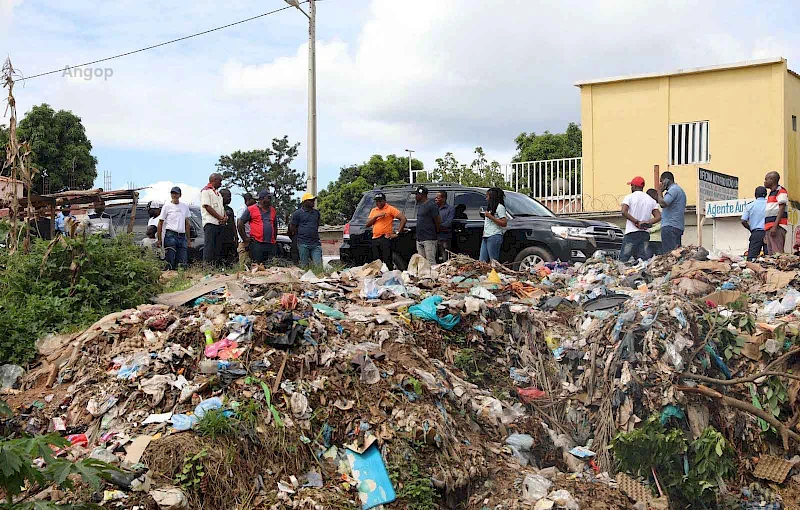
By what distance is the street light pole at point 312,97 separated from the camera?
16797 mm

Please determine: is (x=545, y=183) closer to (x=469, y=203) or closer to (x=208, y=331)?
(x=469, y=203)

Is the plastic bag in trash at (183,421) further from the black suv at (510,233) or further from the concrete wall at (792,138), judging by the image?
the concrete wall at (792,138)

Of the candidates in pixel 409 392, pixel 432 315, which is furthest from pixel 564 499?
pixel 432 315

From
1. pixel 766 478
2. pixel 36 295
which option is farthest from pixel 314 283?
pixel 766 478

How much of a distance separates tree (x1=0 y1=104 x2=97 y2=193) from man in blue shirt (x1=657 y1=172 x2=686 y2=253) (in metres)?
20.8

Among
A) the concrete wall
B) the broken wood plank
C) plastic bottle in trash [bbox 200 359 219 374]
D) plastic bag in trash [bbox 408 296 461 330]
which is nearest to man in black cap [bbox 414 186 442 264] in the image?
the broken wood plank

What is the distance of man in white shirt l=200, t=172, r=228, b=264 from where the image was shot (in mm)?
10922

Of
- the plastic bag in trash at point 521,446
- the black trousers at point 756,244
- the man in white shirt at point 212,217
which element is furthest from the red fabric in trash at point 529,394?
the man in white shirt at point 212,217

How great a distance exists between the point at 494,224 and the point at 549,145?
19.2 m

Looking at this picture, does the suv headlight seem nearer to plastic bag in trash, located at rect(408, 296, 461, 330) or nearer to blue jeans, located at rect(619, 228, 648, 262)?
blue jeans, located at rect(619, 228, 648, 262)

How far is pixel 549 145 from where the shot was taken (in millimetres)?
28906

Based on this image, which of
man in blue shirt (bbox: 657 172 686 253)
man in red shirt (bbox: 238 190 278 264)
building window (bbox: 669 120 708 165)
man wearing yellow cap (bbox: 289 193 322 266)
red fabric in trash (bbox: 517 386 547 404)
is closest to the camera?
red fabric in trash (bbox: 517 386 547 404)

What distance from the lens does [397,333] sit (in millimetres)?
6234

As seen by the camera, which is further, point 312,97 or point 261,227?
point 312,97
